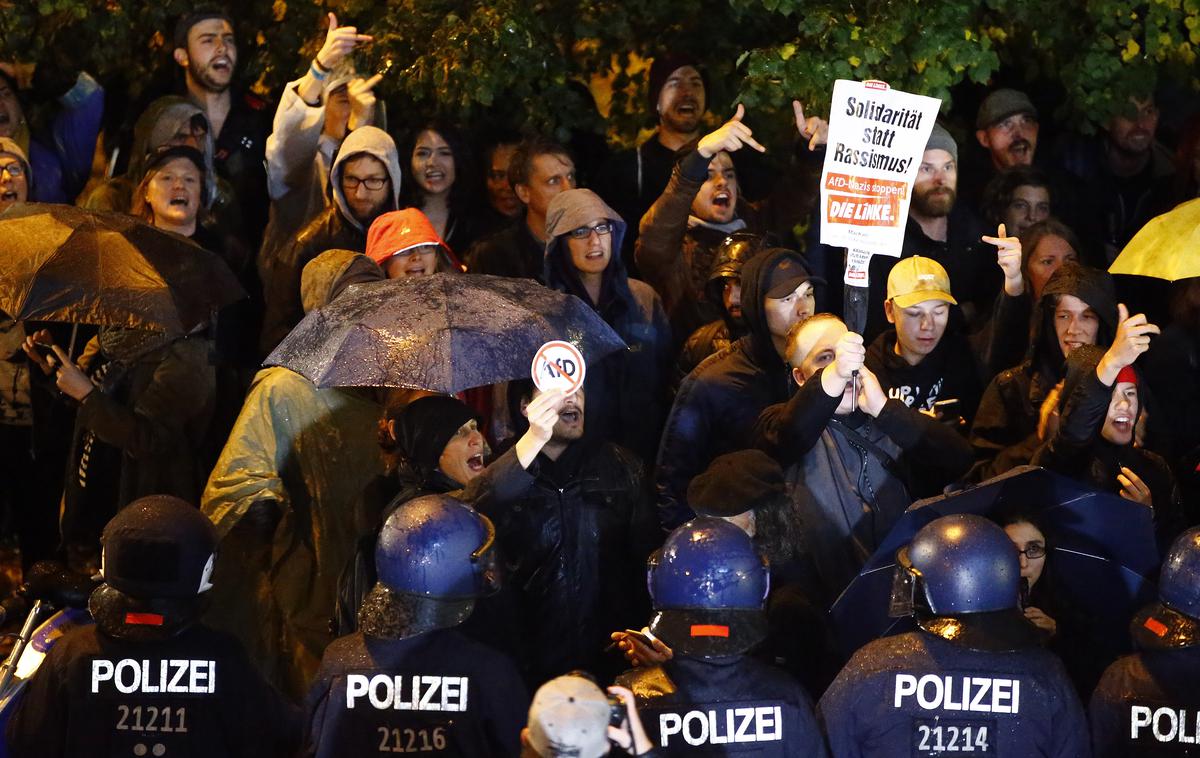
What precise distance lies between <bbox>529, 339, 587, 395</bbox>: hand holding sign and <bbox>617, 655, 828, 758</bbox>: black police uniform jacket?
5.12 ft

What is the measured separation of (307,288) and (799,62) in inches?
114

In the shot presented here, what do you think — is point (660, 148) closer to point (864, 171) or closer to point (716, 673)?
point (864, 171)

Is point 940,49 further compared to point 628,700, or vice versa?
point 940,49

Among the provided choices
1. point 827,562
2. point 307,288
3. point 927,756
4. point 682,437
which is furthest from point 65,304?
point 927,756

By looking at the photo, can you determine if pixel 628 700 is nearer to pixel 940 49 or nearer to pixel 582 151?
pixel 940 49

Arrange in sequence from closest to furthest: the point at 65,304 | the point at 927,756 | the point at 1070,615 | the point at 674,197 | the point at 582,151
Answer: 1. the point at 927,756
2. the point at 1070,615
3. the point at 65,304
4. the point at 674,197
5. the point at 582,151

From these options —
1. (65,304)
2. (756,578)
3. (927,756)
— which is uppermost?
(65,304)

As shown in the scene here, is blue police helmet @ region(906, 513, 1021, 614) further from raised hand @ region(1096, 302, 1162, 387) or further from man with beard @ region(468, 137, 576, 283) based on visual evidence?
man with beard @ region(468, 137, 576, 283)

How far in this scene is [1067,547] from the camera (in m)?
7.68

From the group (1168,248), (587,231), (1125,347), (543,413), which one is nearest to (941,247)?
(1168,248)

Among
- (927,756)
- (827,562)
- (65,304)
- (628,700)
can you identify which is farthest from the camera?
(65,304)

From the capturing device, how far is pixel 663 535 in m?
8.48

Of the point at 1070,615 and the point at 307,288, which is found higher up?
the point at 307,288

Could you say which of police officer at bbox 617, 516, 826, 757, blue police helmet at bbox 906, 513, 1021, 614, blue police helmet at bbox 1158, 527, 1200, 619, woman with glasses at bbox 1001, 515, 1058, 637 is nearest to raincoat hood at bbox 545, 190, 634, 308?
woman with glasses at bbox 1001, 515, 1058, 637
